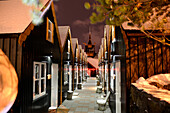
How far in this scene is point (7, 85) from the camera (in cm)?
360

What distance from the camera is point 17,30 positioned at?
13.7 ft

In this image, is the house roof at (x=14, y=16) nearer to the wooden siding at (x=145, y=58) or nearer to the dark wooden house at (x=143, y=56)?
the dark wooden house at (x=143, y=56)

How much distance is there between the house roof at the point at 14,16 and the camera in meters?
4.23

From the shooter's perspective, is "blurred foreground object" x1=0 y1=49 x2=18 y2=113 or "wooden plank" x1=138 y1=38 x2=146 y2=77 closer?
"blurred foreground object" x1=0 y1=49 x2=18 y2=113

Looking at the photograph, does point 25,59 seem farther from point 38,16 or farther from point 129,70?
point 129,70

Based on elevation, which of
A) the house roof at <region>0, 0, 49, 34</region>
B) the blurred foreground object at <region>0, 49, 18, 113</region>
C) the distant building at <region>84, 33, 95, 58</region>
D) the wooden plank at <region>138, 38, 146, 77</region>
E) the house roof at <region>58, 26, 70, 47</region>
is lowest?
the blurred foreground object at <region>0, 49, 18, 113</region>

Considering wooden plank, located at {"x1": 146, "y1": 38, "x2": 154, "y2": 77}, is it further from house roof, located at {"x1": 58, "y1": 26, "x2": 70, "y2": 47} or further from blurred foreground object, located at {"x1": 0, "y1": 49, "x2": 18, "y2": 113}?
house roof, located at {"x1": 58, "y1": 26, "x2": 70, "y2": 47}

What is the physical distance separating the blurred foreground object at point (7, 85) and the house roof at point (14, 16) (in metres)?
0.77

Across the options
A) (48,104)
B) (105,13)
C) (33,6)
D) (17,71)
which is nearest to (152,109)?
(105,13)

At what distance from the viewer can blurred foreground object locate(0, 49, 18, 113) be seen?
345 centimetres

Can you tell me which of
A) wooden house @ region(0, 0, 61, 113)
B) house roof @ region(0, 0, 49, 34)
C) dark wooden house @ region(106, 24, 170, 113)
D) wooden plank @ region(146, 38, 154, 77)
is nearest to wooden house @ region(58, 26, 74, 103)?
wooden house @ region(0, 0, 61, 113)

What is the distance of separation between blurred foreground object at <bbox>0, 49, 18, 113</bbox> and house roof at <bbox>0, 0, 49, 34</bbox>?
0.77 meters

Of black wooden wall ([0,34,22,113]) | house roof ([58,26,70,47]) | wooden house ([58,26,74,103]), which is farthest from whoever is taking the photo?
house roof ([58,26,70,47])

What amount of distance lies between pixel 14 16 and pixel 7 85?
231cm
